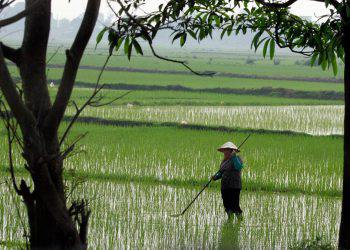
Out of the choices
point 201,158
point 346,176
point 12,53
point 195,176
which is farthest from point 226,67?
point 12,53

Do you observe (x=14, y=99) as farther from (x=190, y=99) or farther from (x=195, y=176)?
(x=190, y=99)

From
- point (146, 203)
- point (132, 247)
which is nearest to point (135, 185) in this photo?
point (146, 203)

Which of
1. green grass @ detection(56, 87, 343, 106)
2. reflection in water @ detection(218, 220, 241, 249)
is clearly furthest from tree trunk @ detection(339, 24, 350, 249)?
green grass @ detection(56, 87, 343, 106)

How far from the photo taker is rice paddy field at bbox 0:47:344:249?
681 cm

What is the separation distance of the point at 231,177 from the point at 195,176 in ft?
7.97

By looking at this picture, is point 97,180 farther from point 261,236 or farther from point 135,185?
point 261,236

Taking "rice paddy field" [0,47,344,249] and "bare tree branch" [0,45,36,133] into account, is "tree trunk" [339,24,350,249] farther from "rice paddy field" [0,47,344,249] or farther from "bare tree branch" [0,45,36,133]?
"bare tree branch" [0,45,36,133]

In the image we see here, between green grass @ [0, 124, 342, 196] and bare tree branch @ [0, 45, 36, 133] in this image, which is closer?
bare tree branch @ [0, 45, 36, 133]

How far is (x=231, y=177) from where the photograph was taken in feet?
24.1

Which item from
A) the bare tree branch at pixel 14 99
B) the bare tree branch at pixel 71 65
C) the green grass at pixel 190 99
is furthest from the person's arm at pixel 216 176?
the green grass at pixel 190 99

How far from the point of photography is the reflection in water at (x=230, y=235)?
649 centimetres

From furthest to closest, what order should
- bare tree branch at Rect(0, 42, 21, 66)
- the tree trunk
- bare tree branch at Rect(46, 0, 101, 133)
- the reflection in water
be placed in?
the reflection in water, the tree trunk, bare tree branch at Rect(0, 42, 21, 66), bare tree branch at Rect(46, 0, 101, 133)

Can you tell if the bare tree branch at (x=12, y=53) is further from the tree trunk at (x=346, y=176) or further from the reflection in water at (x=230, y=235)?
the reflection in water at (x=230, y=235)

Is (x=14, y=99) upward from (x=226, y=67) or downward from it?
upward
